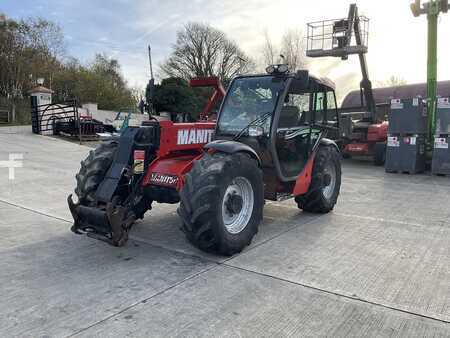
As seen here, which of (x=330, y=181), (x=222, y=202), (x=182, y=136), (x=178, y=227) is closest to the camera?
(x=222, y=202)

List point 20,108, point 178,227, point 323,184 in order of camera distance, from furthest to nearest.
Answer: point 20,108 → point 323,184 → point 178,227

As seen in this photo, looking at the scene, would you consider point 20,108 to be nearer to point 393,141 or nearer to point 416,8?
point 393,141

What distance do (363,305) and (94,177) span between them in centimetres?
295

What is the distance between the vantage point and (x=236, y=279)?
11.7 feet

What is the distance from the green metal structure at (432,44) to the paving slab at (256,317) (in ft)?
32.6

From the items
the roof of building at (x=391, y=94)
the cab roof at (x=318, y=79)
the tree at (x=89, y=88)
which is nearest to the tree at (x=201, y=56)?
the tree at (x=89, y=88)

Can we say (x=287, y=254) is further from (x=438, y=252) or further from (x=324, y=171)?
(x=324, y=171)

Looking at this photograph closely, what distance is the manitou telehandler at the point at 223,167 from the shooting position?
383cm

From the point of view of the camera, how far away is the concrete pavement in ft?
9.25

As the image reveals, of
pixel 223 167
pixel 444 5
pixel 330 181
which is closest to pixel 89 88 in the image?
pixel 444 5

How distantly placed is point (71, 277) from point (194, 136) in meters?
2.16

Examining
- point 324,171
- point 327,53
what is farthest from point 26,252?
point 327,53

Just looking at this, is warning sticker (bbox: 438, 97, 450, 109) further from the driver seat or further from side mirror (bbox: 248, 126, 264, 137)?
side mirror (bbox: 248, 126, 264, 137)

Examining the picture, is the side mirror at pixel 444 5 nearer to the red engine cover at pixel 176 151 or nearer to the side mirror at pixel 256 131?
the side mirror at pixel 256 131
